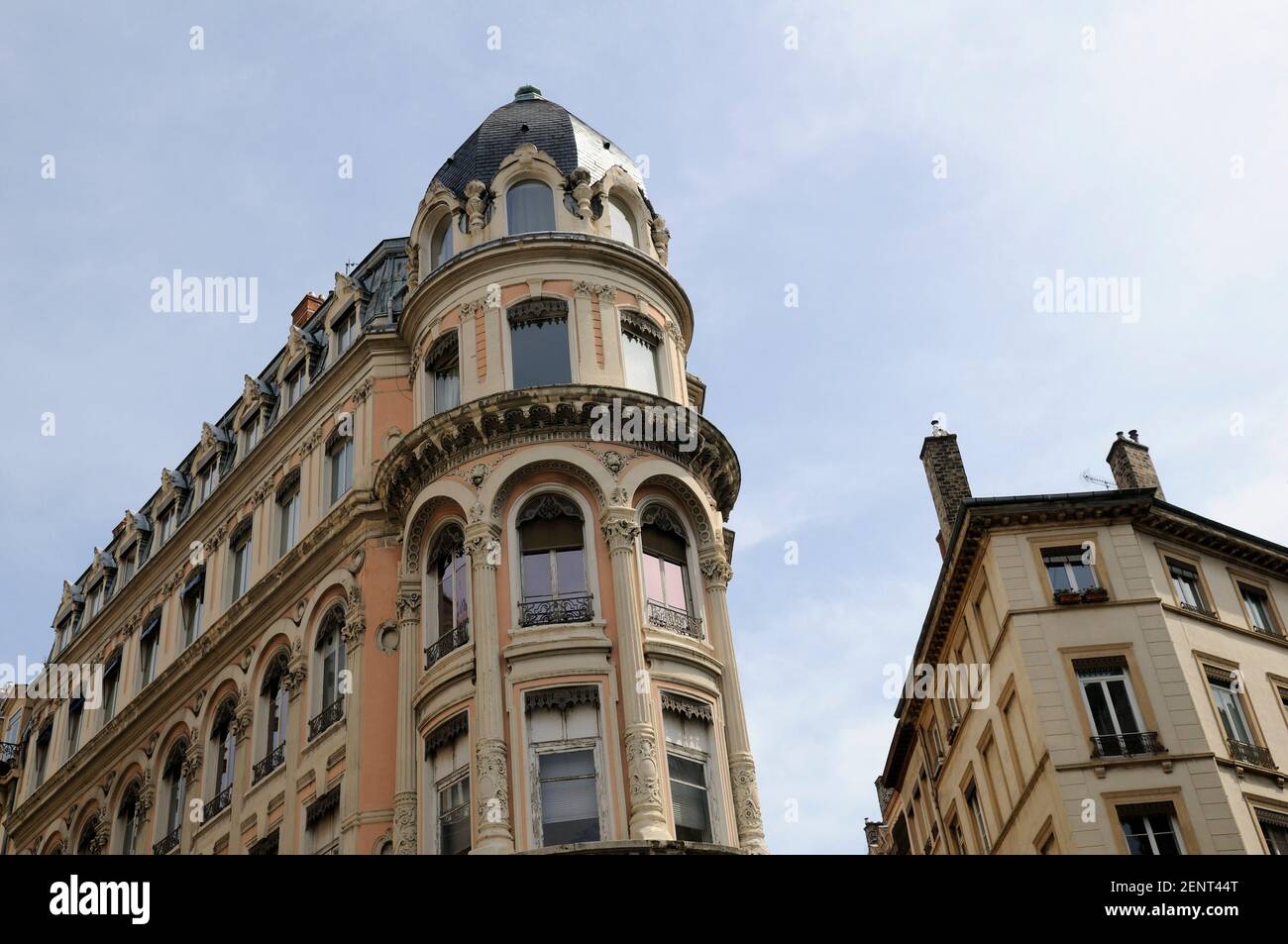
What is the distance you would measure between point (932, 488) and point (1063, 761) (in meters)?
15.4

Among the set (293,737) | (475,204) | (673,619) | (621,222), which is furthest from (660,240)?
(293,737)

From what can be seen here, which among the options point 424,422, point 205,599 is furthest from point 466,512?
point 205,599

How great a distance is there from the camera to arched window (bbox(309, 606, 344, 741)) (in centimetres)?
3541

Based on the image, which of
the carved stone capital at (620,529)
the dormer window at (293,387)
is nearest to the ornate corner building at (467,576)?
the carved stone capital at (620,529)

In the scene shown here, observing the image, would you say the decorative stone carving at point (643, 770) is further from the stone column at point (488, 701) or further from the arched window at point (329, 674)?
the arched window at point (329, 674)

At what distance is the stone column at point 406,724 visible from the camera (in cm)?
3123

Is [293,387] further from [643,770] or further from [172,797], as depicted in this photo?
[643,770]

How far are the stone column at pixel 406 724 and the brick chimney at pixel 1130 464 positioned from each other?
83.2 feet

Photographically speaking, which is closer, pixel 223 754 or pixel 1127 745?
pixel 1127 745

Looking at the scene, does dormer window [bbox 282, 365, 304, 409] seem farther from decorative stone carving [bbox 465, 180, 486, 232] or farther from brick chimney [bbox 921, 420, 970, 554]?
brick chimney [bbox 921, 420, 970, 554]

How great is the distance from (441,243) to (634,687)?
1552 cm

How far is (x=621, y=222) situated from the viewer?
39.7 metres

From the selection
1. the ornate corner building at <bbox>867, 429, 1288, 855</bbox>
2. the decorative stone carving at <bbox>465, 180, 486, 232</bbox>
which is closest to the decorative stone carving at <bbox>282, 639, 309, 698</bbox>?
the decorative stone carving at <bbox>465, 180, 486, 232</bbox>
